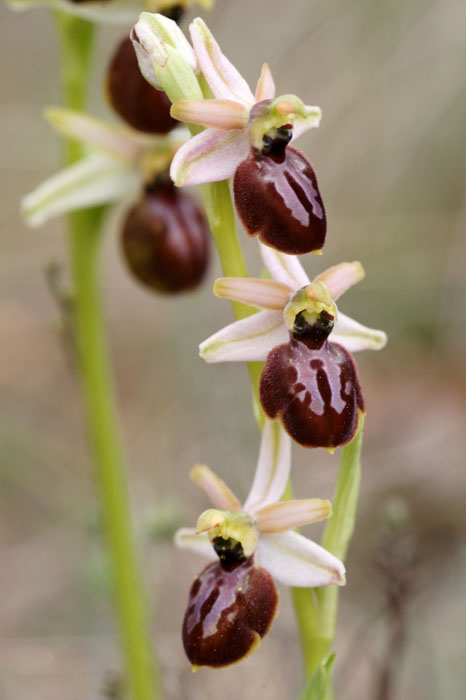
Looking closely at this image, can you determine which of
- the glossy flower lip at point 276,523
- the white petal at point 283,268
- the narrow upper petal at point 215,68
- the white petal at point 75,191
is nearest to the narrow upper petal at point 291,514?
the glossy flower lip at point 276,523

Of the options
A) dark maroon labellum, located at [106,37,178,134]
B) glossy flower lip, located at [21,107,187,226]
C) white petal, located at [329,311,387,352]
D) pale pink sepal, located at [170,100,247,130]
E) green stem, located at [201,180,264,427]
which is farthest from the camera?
glossy flower lip, located at [21,107,187,226]

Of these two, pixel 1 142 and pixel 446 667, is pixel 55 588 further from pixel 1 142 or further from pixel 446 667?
pixel 1 142

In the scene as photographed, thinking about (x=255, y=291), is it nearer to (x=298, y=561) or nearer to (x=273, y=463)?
(x=273, y=463)

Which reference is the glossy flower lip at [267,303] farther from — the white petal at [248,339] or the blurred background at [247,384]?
the blurred background at [247,384]

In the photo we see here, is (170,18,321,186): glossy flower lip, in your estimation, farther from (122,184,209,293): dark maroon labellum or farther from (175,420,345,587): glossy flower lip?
(122,184,209,293): dark maroon labellum

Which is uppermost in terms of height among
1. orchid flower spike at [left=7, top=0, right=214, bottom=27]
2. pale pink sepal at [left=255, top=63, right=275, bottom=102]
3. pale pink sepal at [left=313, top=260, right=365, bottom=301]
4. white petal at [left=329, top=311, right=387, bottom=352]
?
orchid flower spike at [left=7, top=0, right=214, bottom=27]

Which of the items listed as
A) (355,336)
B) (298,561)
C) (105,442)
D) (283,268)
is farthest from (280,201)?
(105,442)

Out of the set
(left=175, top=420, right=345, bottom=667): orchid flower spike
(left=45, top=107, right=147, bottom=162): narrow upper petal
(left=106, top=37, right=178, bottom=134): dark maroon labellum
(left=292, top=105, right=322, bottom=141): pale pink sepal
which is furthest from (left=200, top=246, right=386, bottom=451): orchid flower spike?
(left=45, top=107, right=147, bottom=162): narrow upper petal
